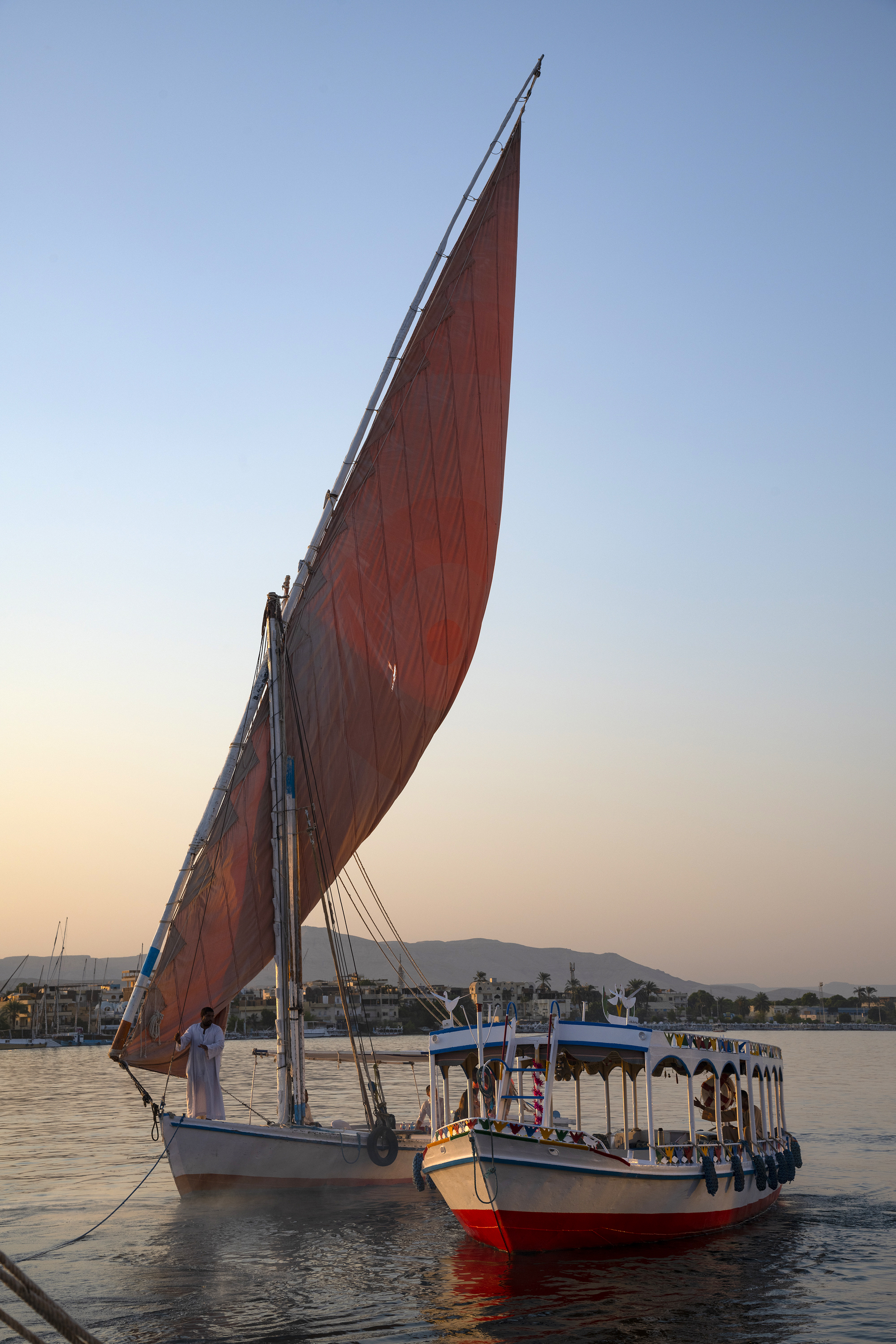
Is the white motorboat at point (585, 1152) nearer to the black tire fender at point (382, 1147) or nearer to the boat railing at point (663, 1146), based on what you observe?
the boat railing at point (663, 1146)

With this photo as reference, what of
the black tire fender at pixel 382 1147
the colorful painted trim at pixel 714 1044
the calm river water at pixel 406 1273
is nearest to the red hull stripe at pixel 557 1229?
the calm river water at pixel 406 1273

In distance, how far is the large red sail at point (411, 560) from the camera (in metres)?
22.3

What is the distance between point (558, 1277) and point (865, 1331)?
12.6 ft

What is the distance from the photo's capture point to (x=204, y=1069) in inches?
787

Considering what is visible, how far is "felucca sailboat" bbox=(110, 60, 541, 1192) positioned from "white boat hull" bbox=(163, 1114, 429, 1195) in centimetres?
3

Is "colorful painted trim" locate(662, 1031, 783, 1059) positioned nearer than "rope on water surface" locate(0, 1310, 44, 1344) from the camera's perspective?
No

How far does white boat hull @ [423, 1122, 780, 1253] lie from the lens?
15.1 m

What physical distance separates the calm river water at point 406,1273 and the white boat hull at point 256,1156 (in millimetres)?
415

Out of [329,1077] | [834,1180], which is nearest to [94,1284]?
[834,1180]

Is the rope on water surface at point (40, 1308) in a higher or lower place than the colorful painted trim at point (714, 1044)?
lower

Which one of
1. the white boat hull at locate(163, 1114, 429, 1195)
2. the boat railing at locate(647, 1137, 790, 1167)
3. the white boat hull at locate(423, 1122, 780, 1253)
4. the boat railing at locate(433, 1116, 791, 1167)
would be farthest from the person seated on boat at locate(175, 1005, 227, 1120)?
the boat railing at locate(647, 1137, 790, 1167)

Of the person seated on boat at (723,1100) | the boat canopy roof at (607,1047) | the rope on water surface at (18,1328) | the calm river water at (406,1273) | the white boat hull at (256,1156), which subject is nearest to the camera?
the rope on water surface at (18,1328)

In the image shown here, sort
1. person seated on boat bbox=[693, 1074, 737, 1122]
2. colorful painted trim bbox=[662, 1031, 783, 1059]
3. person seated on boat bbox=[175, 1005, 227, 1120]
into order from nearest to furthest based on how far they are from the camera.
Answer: colorful painted trim bbox=[662, 1031, 783, 1059], person seated on boat bbox=[175, 1005, 227, 1120], person seated on boat bbox=[693, 1074, 737, 1122]

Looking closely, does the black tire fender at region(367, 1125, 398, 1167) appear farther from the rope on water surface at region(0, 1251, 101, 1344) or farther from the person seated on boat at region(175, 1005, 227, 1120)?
the rope on water surface at region(0, 1251, 101, 1344)
